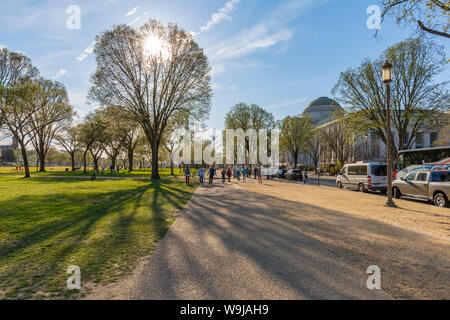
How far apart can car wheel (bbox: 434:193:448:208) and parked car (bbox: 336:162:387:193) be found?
569 cm

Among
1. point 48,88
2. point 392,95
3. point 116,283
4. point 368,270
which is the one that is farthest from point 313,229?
point 48,88

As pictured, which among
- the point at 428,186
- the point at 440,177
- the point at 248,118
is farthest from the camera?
the point at 248,118

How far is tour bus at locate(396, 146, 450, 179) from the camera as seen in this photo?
1594 centimetres

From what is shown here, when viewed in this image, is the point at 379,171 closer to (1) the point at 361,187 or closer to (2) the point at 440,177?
(1) the point at 361,187

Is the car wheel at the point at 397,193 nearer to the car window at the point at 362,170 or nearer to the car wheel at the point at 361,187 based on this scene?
the car window at the point at 362,170

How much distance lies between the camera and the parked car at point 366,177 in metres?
17.7

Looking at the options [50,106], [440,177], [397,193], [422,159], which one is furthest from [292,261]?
[50,106]

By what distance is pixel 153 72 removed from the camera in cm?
2708

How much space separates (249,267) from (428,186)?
41.9ft

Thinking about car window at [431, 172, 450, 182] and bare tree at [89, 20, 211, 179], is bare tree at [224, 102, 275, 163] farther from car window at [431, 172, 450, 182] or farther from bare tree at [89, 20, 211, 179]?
car window at [431, 172, 450, 182]

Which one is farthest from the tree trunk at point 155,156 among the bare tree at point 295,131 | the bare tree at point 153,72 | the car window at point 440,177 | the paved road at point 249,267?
the bare tree at point 295,131

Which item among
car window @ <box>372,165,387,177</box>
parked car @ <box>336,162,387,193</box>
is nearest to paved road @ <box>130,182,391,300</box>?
parked car @ <box>336,162,387,193</box>

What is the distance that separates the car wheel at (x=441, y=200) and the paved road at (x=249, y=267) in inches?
338
